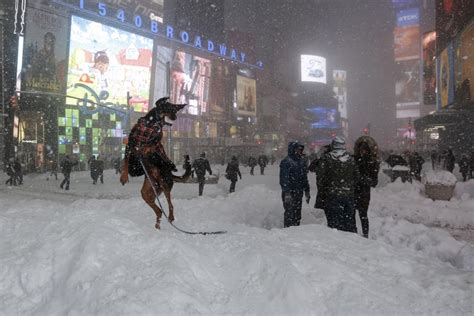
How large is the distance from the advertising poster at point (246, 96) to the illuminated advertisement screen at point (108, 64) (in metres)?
26.2

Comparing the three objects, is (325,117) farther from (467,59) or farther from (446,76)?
(467,59)

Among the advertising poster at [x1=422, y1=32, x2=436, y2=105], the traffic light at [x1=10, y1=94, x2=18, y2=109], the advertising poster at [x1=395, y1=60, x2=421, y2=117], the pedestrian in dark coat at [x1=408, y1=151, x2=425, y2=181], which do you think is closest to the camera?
the pedestrian in dark coat at [x1=408, y1=151, x2=425, y2=181]

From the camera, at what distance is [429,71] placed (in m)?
56.9

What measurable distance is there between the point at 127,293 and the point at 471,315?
2.97m

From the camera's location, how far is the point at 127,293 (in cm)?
353

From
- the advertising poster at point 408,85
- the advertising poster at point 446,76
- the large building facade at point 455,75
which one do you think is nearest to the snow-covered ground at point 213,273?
the large building facade at point 455,75

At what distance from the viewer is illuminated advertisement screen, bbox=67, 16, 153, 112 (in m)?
47.7

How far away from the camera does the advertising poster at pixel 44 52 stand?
42781mm

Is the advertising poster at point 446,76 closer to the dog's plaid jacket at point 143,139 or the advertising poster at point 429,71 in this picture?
the advertising poster at point 429,71

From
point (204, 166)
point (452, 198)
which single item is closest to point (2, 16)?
point (204, 166)

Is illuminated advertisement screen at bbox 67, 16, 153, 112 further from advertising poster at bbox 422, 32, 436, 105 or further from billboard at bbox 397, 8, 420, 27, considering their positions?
billboard at bbox 397, 8, 420, 27

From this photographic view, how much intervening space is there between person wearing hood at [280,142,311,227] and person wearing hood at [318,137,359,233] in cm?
145

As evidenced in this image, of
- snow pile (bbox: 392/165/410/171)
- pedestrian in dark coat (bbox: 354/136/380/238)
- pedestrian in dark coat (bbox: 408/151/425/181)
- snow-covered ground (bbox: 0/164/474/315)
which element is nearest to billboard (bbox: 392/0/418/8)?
pedestrian in dark coat (bbox: 408/151/425/181)

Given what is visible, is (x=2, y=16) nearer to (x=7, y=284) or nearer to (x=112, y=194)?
(x=112, y=194)
